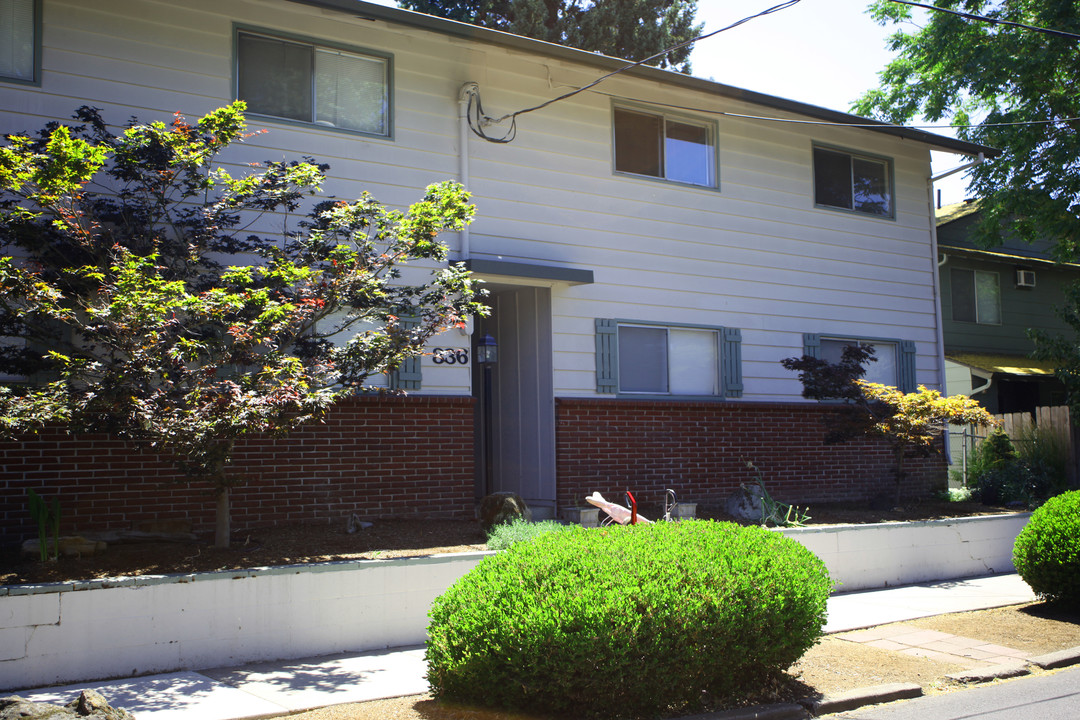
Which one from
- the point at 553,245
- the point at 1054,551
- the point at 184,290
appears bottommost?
the point at 1054,551

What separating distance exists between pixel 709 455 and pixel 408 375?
4890mm

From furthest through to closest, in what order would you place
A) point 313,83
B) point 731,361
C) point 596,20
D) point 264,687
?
point 596,20, point 731,361, point 313,83, point 264,687

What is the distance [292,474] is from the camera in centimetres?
1023

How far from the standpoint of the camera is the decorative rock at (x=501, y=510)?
10.3 m

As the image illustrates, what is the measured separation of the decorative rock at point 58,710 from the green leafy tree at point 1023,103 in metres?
17.6

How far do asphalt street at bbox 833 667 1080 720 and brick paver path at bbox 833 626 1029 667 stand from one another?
1.81ft

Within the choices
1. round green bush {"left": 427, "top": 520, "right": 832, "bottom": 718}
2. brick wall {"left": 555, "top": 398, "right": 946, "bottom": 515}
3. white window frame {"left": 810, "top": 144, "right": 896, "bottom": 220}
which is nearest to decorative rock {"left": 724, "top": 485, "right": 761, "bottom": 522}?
brick wall {"left": 555, "top": 398, "right": 946, "bottom": 515}

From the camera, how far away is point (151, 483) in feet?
30.9

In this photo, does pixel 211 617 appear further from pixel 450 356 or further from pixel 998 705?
pixel 998 705

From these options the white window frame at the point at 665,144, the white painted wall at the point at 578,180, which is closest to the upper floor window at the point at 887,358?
the white painted wall at the point at 578,180

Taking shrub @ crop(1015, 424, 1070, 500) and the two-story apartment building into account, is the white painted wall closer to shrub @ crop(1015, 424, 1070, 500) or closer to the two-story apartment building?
the two-story apartment building

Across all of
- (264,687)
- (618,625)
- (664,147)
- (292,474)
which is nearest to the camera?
(618,625)

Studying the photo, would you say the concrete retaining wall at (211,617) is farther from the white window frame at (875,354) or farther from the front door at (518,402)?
the white window frame at (875,354)

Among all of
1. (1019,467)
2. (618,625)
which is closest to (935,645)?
(618,625)
